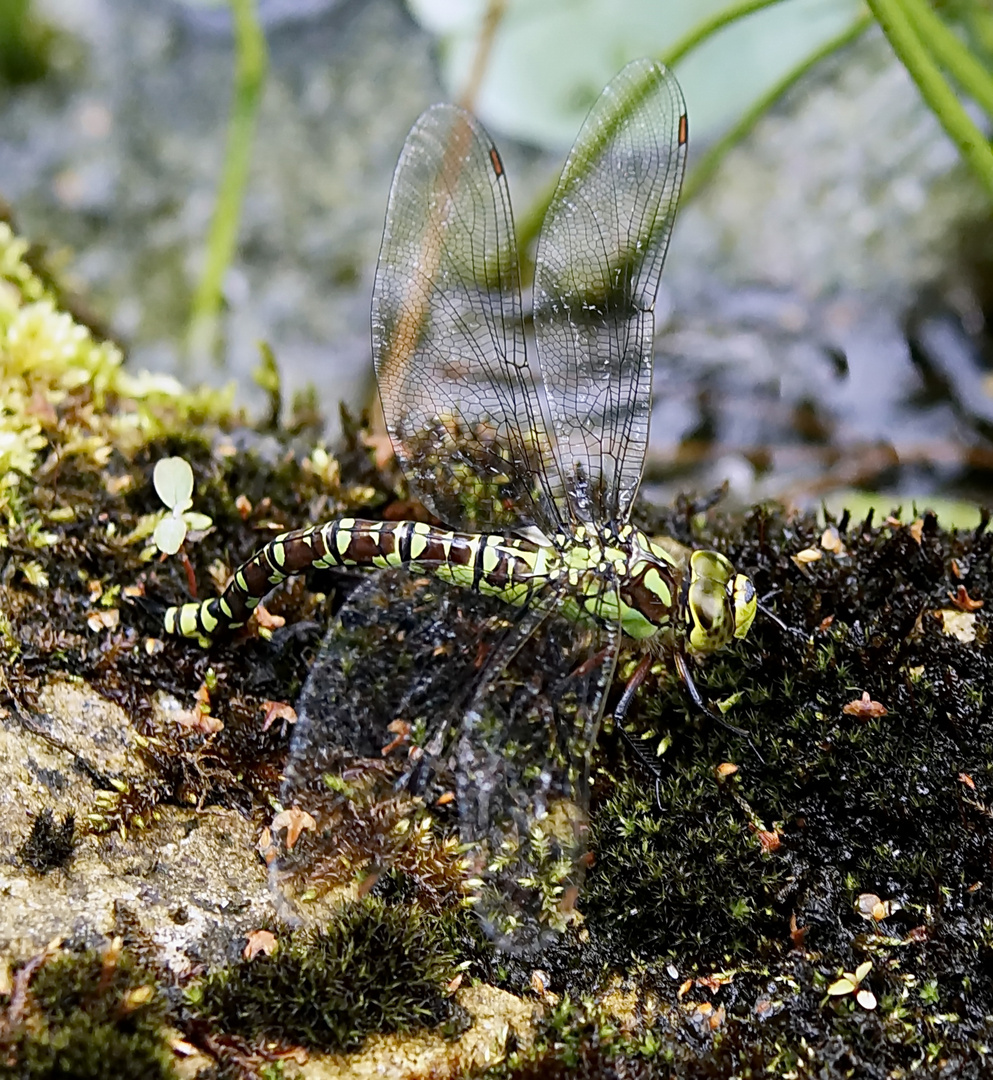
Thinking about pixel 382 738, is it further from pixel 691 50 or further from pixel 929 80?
pixel 691 50

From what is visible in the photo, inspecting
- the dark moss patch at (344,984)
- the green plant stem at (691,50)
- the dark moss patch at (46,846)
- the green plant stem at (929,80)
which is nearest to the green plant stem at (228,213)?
the green plant stem at (691,50)

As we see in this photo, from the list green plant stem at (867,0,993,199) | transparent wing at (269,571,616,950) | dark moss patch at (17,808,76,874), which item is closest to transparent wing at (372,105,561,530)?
transparent wing at (269,571,616,950)

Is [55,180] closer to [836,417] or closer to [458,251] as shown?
[458,251]

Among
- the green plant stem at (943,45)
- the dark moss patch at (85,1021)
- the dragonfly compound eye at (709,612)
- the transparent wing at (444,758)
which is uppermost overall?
the green plant stem at (943,45)

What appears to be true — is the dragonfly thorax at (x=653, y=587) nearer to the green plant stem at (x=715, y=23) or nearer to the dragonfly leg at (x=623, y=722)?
the dragonfly leg at (x=623, y=722)

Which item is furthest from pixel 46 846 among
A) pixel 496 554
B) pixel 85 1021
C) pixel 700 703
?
pixel 700 703

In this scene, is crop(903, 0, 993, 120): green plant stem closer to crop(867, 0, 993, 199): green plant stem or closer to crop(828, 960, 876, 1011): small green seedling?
crop(867, 0, 993, 199): green plant stem
